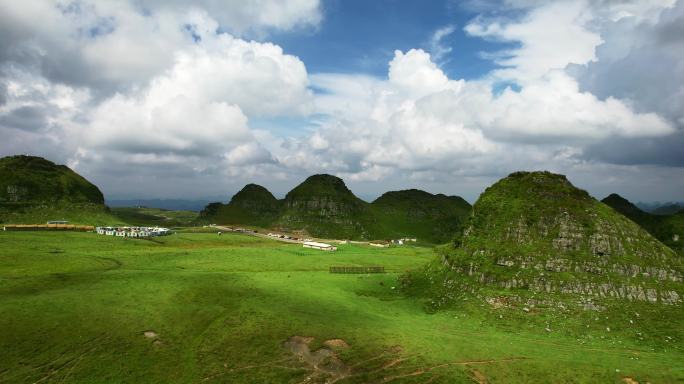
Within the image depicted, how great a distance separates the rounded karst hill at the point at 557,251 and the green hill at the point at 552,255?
165 mm

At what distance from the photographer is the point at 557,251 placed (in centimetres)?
7881

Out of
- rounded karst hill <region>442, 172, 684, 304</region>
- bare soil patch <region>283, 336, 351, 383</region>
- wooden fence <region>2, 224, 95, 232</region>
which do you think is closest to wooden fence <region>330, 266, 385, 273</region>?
rounded karst hill <region>442, 172, 684, 304</region>

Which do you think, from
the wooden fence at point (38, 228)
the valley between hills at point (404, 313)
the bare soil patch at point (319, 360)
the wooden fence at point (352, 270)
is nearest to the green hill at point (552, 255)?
the valley between hills at point (404, 313)

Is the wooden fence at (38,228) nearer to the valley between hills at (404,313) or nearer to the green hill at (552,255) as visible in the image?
the valley between hills at (404,313)

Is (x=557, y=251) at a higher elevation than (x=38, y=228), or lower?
higher

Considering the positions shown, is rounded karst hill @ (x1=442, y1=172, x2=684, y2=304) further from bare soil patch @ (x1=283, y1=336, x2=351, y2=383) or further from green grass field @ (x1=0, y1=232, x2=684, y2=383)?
bare soil patch @ (x1=283, y1=336, x2=351, y2=383)

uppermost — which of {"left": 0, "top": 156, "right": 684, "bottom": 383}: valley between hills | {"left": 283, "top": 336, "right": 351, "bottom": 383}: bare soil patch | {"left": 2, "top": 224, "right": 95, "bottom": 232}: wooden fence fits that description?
{"left": 2, "top": 224, "right": 95, "bottom": 232}: wooden fence

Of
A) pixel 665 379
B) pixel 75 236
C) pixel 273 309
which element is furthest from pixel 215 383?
pixel 75 236

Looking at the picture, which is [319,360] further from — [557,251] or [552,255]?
[557,251]

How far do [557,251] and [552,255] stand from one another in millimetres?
1672

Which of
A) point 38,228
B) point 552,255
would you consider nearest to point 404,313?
point 552,255

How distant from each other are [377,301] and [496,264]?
83.1ft

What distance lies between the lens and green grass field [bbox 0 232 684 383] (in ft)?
161

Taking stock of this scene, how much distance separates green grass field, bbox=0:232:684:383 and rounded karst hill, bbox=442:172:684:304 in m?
7.62
